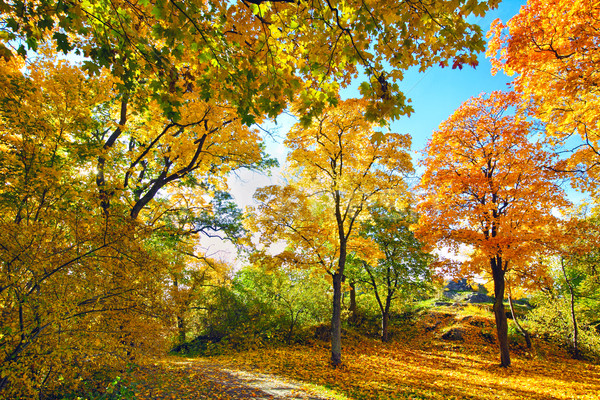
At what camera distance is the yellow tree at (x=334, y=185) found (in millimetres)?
9328

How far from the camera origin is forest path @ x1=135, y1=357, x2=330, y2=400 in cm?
615

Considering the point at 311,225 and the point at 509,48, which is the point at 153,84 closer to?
the point at 509,48

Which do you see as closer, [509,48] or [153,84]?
[153,84]

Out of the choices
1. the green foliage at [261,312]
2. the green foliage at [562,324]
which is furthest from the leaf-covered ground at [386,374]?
the green foliage at [261,312]

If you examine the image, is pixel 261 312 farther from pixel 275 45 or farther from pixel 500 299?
pixel 275 45

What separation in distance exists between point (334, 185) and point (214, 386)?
7264 mm

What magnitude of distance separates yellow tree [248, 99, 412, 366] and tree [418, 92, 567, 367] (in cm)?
148

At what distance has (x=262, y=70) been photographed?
2.96 m

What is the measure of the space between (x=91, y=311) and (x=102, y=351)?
0.73 metres

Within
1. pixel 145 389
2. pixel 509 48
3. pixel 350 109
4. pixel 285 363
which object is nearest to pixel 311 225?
pixel 350 109

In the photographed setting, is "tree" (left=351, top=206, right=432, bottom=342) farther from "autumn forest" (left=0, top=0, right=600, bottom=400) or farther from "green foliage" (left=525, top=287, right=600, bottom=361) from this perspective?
"green foliage" (left=525, top=287, right=600, bottom=361)

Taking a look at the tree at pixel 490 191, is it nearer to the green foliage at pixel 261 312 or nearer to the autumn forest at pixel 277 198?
the autumn forest at pixel 277 198

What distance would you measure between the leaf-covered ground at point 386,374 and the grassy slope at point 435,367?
3 cm

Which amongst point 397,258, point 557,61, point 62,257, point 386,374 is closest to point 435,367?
point 386,374
